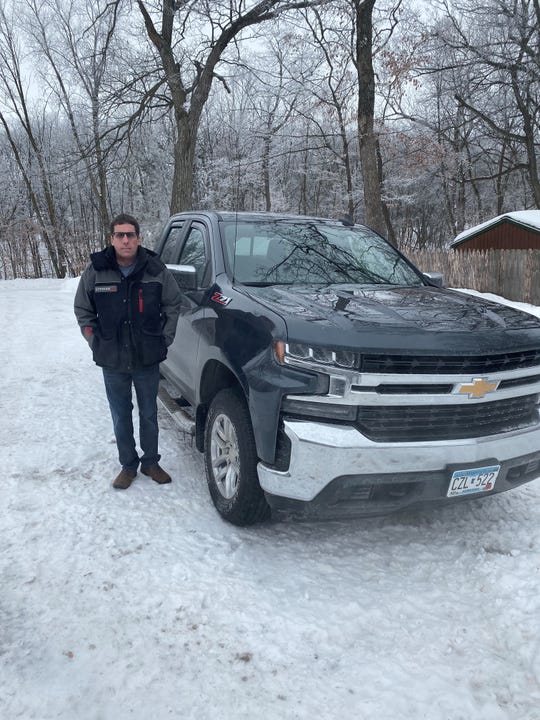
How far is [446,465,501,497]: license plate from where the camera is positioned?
9.16ft

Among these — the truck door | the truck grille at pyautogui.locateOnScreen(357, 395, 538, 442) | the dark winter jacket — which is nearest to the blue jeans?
the dark winter jacket

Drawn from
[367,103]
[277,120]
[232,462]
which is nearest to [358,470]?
[232,462]

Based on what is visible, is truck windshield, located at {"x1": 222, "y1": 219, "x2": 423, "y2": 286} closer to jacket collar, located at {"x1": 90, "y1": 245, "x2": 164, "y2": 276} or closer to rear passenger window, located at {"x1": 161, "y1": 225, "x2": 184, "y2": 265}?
jacket collar, located at {"x1": 90, "y1": 245, "x2": 164, "y2": 276}

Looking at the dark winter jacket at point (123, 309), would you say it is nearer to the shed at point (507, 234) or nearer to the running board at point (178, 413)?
the running board at point (178, 413)

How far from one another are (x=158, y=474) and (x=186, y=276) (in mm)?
1461

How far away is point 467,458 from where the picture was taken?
2.79 m

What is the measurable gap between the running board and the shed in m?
17.7

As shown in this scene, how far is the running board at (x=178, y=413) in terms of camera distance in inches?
163

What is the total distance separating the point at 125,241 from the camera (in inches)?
141

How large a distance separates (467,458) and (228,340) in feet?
4.91

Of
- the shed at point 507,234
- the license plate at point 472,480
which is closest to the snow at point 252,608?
the license plate at point 472,480

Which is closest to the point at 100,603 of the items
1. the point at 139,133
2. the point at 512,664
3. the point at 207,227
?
the point at 512,664

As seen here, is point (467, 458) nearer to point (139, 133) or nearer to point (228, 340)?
point (228, 340)

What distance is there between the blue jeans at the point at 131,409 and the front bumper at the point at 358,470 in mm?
1435
